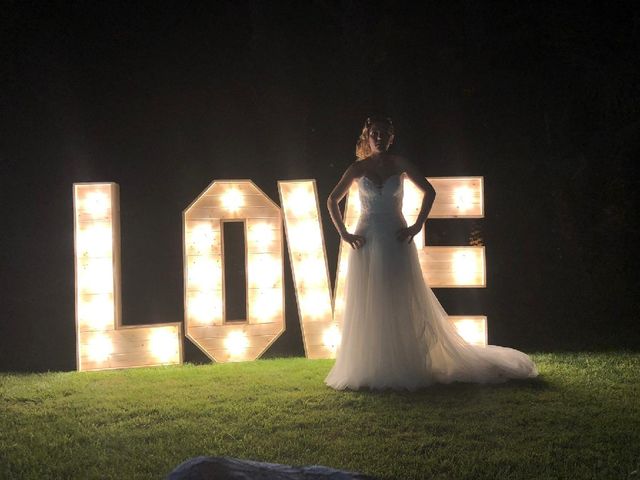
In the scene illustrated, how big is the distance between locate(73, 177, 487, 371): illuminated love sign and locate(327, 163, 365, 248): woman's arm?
851 millimetres

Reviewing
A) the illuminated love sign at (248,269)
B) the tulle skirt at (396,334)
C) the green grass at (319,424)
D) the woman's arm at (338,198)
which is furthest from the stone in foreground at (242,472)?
the illuminated love sign at (248,269)

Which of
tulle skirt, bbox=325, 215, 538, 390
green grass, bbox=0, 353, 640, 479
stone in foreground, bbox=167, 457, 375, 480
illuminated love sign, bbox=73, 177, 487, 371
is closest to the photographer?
stone in foreground, bbox=167, 457, 375, 480

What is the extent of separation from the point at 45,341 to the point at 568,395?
21.2 feet

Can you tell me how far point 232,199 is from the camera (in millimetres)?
7605

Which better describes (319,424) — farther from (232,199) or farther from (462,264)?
(232,199)

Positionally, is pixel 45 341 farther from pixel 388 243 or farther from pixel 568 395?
pixel 568 395

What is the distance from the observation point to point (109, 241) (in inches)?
289

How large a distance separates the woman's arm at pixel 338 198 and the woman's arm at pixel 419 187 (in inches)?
16.0

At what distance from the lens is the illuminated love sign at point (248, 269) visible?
7.29 meters

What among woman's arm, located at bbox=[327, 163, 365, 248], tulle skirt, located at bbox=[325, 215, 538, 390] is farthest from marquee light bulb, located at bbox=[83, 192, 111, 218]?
tulle skirt, located at bbox=[325, 215, 538, 390]

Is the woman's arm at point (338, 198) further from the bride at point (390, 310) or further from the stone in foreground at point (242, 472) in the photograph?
the stone in foreground at point (242, 472)

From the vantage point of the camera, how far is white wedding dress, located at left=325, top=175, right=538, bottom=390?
6.13m

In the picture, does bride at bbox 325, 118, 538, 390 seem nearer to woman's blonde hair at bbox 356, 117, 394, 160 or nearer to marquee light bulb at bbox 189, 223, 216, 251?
woman's blonde hair at bbox 356, 117, 394, 160

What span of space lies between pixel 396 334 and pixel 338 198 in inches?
55.8
